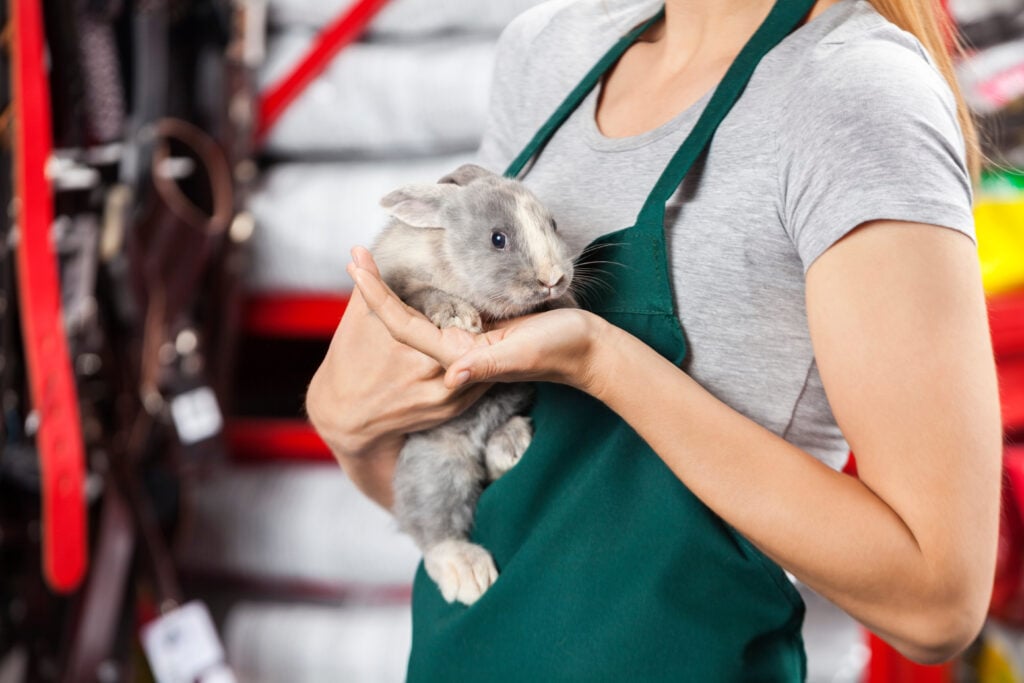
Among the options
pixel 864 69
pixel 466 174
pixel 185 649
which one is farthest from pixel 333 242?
pixel 864 69

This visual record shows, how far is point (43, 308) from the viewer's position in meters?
1.58

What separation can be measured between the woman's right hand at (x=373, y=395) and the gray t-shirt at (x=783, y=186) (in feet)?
0.67

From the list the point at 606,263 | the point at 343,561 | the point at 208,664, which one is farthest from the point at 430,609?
the point at 343,561

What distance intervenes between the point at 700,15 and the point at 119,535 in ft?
4.73

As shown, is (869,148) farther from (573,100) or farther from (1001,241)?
(1001,241)

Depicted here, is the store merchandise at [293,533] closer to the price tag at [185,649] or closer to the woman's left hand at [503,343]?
the price tag at [185,649]

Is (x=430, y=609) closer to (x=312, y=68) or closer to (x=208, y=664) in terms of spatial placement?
(x=208, y=664)

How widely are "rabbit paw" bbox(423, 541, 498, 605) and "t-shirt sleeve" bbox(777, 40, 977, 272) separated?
40cm

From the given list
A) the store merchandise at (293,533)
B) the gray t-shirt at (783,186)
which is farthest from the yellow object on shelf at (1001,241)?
the store merchandise at (293,533)

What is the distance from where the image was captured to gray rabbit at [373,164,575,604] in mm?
898

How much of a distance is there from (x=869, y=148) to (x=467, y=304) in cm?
38

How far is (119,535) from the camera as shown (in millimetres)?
1825

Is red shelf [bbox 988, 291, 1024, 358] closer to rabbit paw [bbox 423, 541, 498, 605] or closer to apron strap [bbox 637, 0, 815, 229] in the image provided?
apron strap [bbox 637, 0, 815, 229]

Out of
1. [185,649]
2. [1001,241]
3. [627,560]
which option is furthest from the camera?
[185,649]
